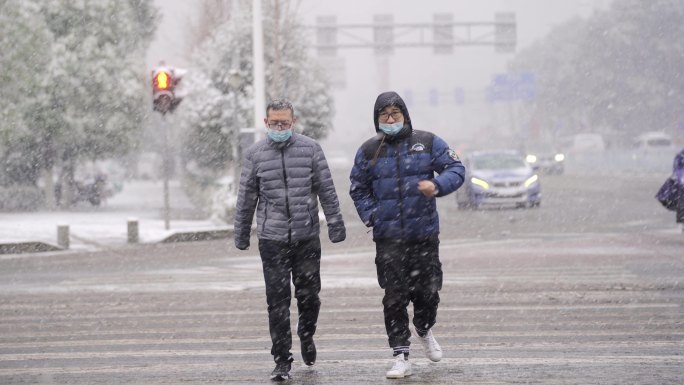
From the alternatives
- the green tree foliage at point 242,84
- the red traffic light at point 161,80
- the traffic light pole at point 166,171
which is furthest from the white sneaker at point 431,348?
the green tree foliage at point 242,84

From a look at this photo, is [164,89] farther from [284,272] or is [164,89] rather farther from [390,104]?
[390,104]

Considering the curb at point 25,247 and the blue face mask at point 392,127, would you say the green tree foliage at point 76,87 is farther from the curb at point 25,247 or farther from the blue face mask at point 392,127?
the blue face mask at point 392,127

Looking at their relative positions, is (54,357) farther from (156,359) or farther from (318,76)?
(318,76)

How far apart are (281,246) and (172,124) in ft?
186

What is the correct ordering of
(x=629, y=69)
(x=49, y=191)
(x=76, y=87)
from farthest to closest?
(x=629, y=69) → (x=49, y=191) → (x=76, y=87)

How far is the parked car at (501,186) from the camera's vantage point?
32438 mm

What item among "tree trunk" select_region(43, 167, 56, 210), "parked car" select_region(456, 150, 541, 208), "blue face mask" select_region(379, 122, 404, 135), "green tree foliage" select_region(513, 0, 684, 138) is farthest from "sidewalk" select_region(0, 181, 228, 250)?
"green tree foliage" select_region(513, 0, 684, 138)

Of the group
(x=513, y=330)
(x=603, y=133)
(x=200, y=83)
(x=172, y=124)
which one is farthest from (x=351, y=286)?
(x=603, y=133)

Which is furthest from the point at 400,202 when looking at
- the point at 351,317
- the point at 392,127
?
the point at 351,317

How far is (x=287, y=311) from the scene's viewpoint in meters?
8.12

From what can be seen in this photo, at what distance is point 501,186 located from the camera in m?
32.5

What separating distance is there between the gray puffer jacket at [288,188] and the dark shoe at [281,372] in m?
0.78

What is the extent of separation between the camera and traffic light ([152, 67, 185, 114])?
24.0 m

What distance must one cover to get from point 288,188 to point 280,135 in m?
0.34
